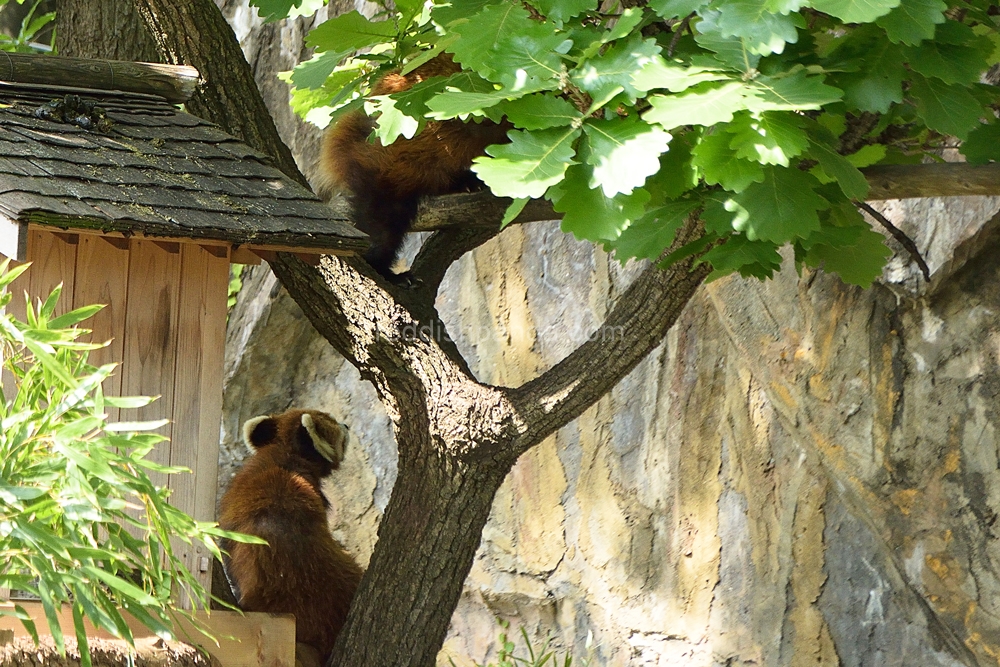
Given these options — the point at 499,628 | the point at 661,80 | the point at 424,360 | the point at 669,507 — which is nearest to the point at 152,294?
the point at 424,360

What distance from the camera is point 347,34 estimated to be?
3092mm

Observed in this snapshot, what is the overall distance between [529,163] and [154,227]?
1037 mm

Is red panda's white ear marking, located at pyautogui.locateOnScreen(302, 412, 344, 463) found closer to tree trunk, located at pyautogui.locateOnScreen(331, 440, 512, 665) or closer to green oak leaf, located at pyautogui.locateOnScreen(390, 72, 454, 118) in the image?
tree trunk, located at pyautogui.locateOnScreen(331, 440, 512, 665)

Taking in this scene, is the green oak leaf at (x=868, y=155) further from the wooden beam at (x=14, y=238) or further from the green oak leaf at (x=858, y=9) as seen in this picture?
the wooden beam at (x=14, y=238)

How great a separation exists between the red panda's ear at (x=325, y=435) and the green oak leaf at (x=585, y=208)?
2.10m

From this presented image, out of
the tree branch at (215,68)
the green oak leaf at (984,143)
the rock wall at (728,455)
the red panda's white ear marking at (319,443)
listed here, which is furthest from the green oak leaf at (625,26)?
the red panda's white ear marking at (319,443)

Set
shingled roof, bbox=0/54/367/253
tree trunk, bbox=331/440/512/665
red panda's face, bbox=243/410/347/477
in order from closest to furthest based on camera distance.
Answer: shingled roof, bbox=0/54/367/253 → tree trunk, bbox=331/440/512/665 → red panda's face, bbox=243/410/347/477

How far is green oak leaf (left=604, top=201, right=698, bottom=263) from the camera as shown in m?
2.62

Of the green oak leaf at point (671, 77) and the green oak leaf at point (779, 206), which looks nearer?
the green oak leaf at point (671, 77)

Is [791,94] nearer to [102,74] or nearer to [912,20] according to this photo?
[912,20]

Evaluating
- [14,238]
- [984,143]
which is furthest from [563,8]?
[14,238]

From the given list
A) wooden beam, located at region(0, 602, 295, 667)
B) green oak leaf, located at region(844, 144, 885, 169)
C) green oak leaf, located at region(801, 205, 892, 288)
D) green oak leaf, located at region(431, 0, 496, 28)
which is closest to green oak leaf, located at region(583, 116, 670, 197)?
green oak leaf, located at region(431, 0, 496, 28)

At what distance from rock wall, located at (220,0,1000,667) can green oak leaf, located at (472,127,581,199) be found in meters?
2.25

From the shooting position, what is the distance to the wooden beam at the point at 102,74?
3.19 metres
